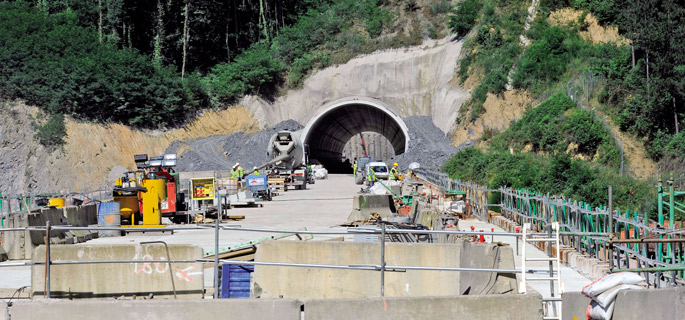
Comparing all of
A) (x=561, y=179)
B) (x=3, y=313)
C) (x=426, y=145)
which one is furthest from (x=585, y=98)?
(x=3, y=313)

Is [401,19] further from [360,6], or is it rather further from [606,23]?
[606,23]

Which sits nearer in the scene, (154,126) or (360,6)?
(154,126)

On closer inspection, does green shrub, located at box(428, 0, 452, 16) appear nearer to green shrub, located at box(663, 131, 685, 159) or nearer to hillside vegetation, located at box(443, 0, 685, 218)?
hillside vegetation, located at box(443, 0, 685, 218)

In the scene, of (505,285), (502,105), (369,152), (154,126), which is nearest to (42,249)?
(505,285)

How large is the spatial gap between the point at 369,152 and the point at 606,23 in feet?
161

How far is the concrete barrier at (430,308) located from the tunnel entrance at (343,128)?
159 feet

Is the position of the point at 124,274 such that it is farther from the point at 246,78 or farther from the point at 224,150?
the point at 246,78

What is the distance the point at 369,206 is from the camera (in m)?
26.3

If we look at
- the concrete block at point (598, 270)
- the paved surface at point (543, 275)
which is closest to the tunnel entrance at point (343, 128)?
the paved surface at point (543, 275)

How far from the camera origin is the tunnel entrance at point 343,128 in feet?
200

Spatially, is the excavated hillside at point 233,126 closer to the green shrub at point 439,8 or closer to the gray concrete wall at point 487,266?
the green shrub at point 439,8

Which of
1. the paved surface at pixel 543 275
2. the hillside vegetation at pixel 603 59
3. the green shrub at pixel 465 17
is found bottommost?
the paved surface at pixel 543 275

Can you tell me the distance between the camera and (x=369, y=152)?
95938mm

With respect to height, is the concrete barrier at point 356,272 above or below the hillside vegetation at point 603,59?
below
